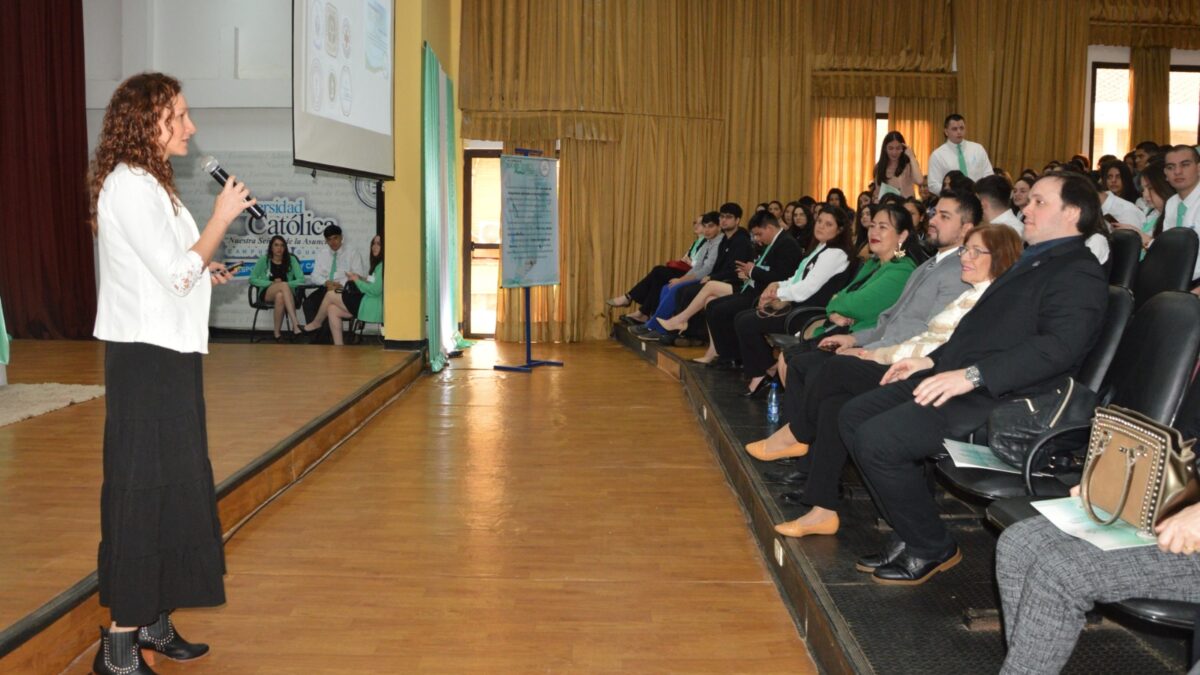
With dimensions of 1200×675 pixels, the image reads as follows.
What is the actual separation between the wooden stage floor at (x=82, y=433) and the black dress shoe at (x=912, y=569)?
7.38ft

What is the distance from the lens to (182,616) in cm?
320

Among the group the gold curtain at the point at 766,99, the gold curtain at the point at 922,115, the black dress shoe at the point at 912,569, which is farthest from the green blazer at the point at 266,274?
the black dress shoe at the point at 912,569

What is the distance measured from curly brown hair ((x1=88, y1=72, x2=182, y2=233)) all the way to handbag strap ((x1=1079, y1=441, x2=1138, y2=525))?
210cm

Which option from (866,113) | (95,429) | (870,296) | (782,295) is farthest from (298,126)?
(866,113)

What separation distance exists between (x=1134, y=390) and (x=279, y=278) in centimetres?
906

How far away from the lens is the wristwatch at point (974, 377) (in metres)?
2.96

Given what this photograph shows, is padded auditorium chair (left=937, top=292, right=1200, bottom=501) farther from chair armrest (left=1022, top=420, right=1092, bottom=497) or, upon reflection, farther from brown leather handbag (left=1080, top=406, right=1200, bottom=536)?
brown leather handbag (left=1080, top=406, right=1200, bottom=536)

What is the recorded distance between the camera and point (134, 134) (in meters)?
2.56

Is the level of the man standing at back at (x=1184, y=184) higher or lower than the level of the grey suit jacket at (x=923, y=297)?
higher

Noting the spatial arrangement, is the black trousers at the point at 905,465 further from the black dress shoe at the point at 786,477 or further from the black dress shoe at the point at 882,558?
the black dress shoe at the point at 786,477

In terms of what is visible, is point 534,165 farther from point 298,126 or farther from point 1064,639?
point 1064,639

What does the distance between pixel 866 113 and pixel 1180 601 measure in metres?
9.81

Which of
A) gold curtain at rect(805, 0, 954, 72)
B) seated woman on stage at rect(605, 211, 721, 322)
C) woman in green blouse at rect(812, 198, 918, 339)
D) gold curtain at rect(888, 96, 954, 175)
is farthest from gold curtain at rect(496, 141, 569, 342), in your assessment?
woman in green blouse at rect(812, 198, 918, 339)

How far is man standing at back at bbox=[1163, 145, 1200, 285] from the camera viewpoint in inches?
192
